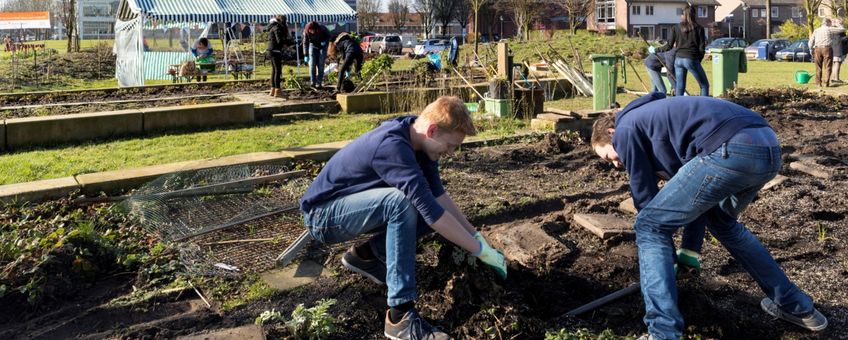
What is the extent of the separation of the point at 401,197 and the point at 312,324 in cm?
68

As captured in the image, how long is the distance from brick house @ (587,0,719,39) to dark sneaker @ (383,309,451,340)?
71412 millimetres

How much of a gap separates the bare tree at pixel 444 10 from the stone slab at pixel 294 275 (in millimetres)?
72104

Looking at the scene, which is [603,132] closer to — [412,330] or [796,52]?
[412,330]

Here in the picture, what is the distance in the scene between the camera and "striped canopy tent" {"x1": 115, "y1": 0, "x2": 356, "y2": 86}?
59.1ft

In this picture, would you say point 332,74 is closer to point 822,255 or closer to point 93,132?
point 93,132

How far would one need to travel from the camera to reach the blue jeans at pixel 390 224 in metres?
3.35

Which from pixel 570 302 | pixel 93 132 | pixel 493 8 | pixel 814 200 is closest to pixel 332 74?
pixel 93 132

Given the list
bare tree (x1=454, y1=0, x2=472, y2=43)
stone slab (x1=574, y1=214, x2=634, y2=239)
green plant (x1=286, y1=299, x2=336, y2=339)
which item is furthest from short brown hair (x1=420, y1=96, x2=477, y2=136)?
bare tree (x1=454, y1=0, x2=472, y2=43)

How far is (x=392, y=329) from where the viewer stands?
336 centimetres

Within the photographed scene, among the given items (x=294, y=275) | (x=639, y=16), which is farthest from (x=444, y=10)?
(x=294, y=275)

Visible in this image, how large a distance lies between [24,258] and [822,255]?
4.47 metres

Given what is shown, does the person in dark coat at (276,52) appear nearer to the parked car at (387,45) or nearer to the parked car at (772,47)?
the parked car at (772,47)

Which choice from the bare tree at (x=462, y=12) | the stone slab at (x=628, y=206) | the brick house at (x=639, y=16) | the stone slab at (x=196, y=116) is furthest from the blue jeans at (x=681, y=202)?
the bare tree at (x=462, y=12)

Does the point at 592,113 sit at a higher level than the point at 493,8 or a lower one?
lower
